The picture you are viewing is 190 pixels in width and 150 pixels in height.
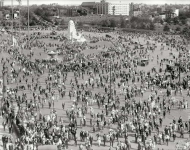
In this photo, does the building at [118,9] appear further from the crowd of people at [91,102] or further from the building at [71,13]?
the crowd of people at [91,102]

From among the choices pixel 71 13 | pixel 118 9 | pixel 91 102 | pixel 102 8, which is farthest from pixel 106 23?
pixel 91 102

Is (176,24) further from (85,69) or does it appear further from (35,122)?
(35,122)

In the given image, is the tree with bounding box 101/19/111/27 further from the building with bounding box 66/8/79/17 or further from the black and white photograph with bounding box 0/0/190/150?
the black and white photograph with bounding box 0/0/190/150

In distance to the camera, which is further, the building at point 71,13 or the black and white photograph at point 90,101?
the building at point 71,13

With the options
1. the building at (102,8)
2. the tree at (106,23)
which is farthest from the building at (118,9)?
the tree at (106,23)

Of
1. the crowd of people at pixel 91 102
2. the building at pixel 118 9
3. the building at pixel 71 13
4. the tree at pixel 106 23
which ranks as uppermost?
the building at pixel 118 9

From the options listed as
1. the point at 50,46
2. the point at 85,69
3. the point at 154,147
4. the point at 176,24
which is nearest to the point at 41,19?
the point at 176,24

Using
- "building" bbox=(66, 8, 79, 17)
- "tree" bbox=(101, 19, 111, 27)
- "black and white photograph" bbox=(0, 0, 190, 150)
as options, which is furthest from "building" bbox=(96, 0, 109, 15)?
"black and white photograph" bbox=(0, 0, 190, 150)
